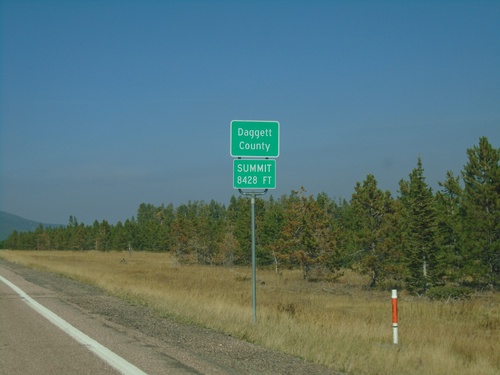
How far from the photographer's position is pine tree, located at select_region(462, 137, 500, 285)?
35.6 meters

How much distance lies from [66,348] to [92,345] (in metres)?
0.40

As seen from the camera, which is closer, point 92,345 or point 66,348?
point 66,348

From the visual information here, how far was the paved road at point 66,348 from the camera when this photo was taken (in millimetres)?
7172

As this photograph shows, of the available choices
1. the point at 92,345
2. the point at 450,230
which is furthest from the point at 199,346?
the point at 450,230

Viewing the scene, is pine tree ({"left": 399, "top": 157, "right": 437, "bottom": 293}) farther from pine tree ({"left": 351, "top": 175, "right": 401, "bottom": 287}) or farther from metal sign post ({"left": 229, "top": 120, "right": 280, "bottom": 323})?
metal sign post ({"left": 229, "top": 120, "right": 280, "bottom": 323})

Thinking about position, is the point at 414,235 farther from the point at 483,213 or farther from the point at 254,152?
the point at 254,152

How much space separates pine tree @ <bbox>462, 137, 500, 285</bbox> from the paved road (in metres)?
29.8

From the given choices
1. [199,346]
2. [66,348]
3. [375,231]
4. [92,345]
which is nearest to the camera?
[66,348]

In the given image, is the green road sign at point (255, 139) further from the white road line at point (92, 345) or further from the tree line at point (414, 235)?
the tree line at point (414, 235)

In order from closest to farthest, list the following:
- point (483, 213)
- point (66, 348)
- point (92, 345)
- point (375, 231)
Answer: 1. point (66, 348)
2. point (92, 345)
3. point (483, 213)
4. point (375, 231)

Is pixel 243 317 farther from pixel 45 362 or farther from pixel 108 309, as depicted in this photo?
pixel 45 362

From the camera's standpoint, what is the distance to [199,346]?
896 centimetres

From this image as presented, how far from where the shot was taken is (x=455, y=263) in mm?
39562

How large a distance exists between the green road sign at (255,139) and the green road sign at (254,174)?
0.16m
